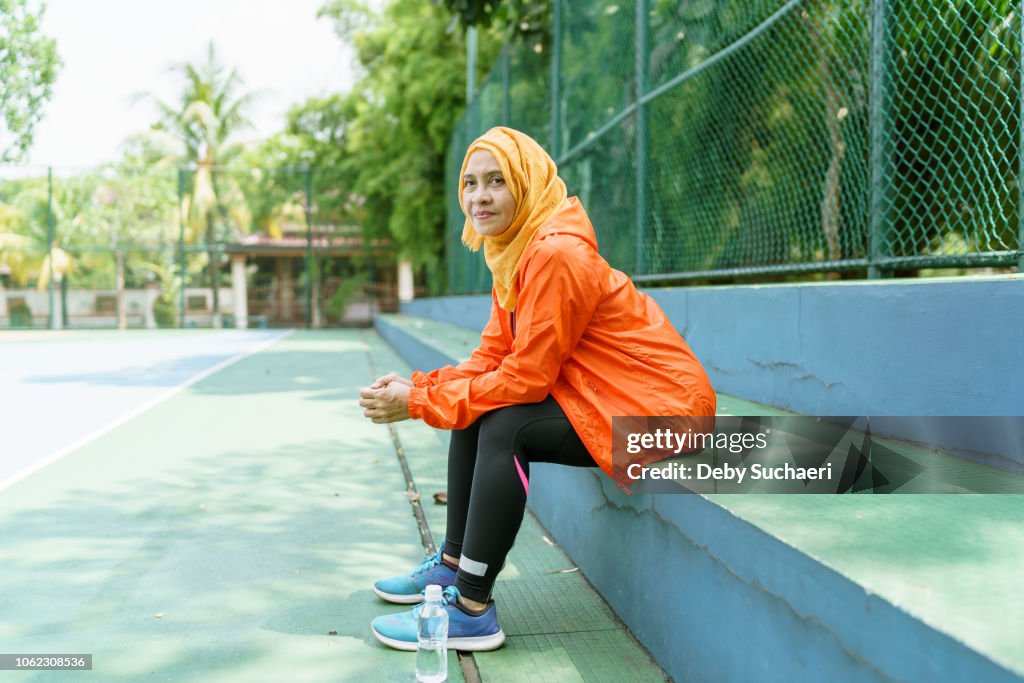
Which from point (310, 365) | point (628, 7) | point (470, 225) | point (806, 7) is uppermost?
point (628, 7)

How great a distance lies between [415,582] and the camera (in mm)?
2791

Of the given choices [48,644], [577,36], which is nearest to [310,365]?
[577,36]

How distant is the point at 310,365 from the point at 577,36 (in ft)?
19.4

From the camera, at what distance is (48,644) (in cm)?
250

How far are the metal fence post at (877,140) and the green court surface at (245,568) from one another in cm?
166

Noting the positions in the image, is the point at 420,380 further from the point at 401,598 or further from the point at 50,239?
the point at 50,239

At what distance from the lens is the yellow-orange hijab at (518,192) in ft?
8.70

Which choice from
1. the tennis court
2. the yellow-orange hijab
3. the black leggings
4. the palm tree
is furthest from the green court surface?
the palm tree

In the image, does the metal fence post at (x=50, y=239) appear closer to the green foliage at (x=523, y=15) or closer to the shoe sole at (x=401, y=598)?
the green foliage at (x=523, y=15)

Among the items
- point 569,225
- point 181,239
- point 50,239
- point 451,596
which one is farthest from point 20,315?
point 569,225

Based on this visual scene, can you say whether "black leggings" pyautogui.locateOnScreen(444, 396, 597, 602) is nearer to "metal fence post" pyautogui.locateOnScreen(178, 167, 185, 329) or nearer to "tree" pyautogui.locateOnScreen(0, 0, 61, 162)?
"tree" pyautogui.locateOnScreen(0, 0, 61, 162)

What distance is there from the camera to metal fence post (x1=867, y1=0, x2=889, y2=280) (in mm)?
3291

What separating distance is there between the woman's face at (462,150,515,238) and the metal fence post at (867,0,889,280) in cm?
151

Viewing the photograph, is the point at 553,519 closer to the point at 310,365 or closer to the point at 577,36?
the point at 577,36
